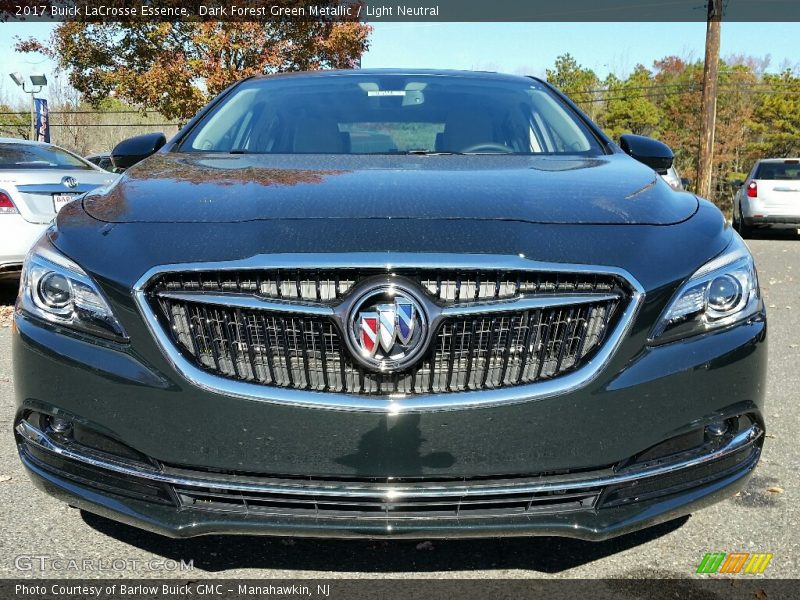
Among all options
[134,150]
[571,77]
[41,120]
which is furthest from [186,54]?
[571,77]

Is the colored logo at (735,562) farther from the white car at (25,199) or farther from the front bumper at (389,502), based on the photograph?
the white car at (25,199)

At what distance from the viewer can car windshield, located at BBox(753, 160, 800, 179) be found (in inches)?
666

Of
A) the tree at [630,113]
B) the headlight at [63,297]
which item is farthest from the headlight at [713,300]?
the tree at [630,113]

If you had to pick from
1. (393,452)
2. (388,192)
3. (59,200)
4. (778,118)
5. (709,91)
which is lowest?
(778,118)

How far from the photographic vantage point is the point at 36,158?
24.4 feet

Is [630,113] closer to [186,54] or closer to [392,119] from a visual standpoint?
[186,54]

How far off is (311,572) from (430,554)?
374mm

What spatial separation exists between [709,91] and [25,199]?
15.4 meters

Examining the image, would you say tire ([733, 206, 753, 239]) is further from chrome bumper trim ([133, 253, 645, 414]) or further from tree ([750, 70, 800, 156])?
tree ([750, 70, 800, 156])

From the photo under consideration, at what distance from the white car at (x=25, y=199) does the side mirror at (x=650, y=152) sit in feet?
14.9

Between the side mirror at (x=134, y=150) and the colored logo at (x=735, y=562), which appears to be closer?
the colored logo at (x=735, y=562)

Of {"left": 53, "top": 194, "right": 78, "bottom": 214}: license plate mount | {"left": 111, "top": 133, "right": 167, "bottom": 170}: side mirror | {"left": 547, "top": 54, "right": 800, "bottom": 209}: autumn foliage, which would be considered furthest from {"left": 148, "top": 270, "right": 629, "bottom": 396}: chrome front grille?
{"left": 547, "top": 54, "right": 800, "bottom": 209}: autumn foliage

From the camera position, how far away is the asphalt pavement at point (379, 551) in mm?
2527

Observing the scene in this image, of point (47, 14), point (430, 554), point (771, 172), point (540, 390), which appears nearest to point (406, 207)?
point (540, 390)
